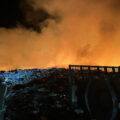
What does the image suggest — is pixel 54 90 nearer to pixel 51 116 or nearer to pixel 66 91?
pixel 66 91

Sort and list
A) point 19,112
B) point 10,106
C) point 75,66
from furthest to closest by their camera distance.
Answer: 1. point 10,106
2. point 19,112
3. point 75,66

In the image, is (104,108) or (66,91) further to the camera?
(66,91)

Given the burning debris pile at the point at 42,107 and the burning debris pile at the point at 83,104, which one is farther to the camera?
the burning debris pile at the point at 42,107

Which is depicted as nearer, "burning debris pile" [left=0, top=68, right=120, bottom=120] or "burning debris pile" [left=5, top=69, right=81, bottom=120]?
"burning debris pile" [left=0, top=68, right=120, bottom=120]

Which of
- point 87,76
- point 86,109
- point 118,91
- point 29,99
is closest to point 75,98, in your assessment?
point 86,109

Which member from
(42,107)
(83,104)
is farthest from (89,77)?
(42,107)

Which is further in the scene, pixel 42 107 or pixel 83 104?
pixel 42 107

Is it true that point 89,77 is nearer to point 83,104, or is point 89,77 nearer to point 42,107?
point 83,104

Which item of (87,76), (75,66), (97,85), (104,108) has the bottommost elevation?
(104,108)

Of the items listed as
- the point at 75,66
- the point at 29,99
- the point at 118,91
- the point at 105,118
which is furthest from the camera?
the point at 29,99

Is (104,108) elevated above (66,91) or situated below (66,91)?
below

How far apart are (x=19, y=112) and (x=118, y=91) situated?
6999mm

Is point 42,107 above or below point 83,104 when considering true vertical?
below

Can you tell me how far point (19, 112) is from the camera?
378 inches
